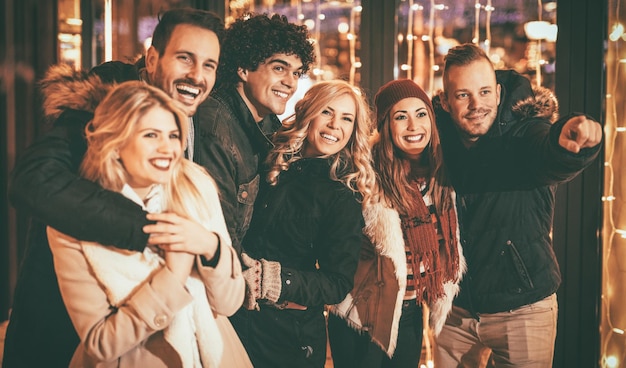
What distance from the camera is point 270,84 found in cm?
226

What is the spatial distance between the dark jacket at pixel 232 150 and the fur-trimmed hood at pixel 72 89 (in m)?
0.36

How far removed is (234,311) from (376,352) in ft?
2.05

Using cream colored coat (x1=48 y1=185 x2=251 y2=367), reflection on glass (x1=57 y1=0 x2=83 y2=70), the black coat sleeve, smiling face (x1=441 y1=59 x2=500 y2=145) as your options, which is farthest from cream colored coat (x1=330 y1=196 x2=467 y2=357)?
reflection on glass (x1=57 y1=0 x2=83 y2=70)

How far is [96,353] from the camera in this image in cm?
189

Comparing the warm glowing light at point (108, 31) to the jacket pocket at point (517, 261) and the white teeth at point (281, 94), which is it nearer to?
the white teeth at point (281, 94)

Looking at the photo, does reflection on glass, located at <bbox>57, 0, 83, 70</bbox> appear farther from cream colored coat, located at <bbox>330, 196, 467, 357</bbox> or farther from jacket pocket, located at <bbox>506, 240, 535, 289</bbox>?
jacket pocket, located at <bbox>506, 240, 535, 289</bbox>

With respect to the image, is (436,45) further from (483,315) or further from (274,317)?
(274,317)

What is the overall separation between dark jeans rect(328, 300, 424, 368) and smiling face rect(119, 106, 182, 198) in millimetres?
955

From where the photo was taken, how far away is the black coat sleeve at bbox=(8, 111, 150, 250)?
6.01 ft

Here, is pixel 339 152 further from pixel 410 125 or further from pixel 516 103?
pixel 516 103

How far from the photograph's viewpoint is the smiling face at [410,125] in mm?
2385

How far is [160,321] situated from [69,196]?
0.50 meters

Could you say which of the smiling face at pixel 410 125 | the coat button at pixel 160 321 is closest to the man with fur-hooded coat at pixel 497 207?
the smiling face at pixel 410 125

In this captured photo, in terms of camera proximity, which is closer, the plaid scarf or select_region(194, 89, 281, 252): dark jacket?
select_region(194, 89, 281, 252): dark jacket
